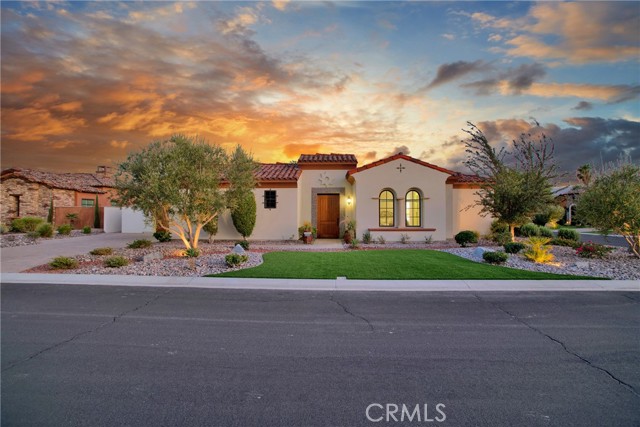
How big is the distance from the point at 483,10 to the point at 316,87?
8286 millimetres

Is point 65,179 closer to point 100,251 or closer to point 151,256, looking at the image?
point 100,251

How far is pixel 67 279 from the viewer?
10.5 metres

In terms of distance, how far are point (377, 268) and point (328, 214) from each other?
9.57m

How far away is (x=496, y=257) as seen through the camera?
12367 mm

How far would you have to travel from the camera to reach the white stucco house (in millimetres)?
18984

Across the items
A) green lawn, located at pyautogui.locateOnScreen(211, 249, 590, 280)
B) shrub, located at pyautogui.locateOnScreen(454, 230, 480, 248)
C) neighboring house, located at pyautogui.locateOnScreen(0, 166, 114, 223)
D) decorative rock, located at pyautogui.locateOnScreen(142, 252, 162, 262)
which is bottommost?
green lawn, located at pyautogui.locateOnScreen(211, 249, 590, 280)

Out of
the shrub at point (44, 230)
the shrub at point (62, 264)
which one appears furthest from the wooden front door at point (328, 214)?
the shrub at point (44, 230)

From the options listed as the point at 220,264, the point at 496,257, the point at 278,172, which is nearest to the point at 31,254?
the point at 220,264

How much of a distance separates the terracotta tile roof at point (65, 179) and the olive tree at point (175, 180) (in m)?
14.9

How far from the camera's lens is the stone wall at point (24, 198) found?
29.2 metres

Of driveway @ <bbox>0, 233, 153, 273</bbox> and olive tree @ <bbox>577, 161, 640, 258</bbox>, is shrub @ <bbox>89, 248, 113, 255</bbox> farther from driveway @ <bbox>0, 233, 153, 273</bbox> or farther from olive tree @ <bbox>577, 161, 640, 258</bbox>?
olive tree @ <bbox>577, 161, 640, 258</bbox>

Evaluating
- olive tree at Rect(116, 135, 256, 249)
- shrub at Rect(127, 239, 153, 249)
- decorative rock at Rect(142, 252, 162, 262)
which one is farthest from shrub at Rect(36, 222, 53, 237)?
decorative rock at Rect(142, 252, 162, 262)

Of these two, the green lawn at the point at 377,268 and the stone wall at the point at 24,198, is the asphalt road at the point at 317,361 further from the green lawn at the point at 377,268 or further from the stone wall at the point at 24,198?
the stone wall at the point at 24,198

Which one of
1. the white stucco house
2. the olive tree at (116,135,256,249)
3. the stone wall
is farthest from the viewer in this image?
the stone wall
